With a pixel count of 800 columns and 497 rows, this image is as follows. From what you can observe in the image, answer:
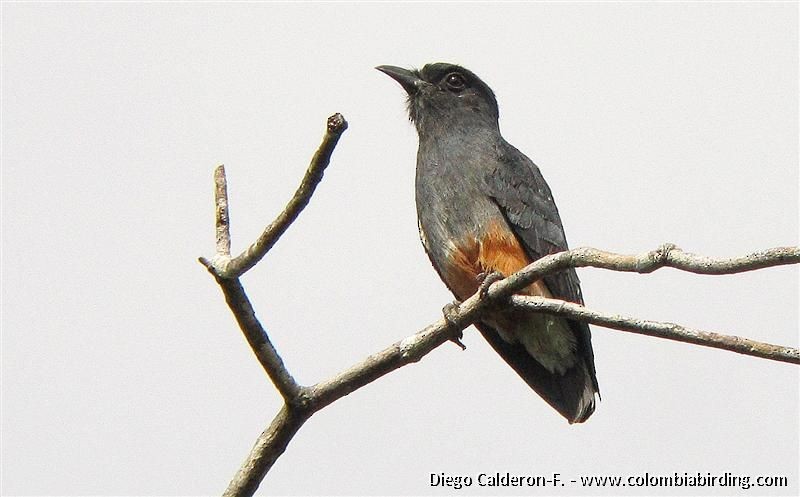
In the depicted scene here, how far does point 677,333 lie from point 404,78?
15.0ft

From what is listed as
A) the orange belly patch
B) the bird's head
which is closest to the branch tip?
the orange belly patch

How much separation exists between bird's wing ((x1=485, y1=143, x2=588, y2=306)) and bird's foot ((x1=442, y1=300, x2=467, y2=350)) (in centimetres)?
132

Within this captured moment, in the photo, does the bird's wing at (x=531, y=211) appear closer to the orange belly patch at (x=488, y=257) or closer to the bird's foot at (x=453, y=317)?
the orange belly patch at (x=488, y=257)

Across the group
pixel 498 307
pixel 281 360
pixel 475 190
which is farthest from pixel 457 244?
pixel 281 360

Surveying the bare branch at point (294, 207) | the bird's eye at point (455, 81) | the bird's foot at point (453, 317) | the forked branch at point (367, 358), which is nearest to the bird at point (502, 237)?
the bird's eye at point (455, 81)

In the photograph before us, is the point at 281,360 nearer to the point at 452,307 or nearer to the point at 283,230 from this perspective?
the point at 283,230

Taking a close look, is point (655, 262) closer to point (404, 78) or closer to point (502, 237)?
point (502, 237)

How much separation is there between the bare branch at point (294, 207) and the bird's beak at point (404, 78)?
3.85 m

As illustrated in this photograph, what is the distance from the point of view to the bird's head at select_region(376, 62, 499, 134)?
339 inches

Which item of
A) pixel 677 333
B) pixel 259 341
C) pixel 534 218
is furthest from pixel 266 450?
pixel 534 218

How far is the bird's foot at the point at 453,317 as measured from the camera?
5938 millimetres

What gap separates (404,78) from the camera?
8.79m

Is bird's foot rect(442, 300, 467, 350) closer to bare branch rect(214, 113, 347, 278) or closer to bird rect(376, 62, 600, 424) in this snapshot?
bird rect(376, 62, 600, 424)

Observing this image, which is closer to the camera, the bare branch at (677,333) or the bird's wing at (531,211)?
the bare branch at (677,333)
